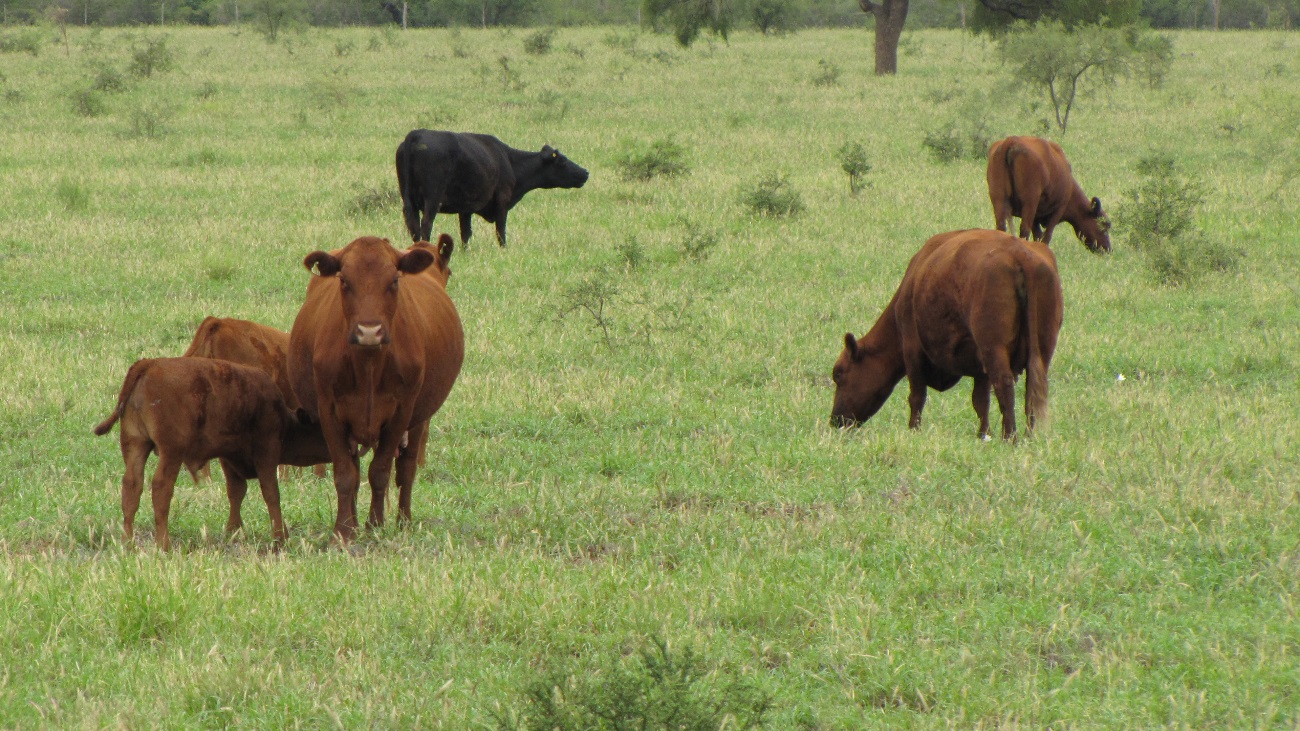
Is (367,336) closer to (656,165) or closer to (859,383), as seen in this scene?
(859,383)

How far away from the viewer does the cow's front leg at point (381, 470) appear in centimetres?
652

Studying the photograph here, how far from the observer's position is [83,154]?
832 inches

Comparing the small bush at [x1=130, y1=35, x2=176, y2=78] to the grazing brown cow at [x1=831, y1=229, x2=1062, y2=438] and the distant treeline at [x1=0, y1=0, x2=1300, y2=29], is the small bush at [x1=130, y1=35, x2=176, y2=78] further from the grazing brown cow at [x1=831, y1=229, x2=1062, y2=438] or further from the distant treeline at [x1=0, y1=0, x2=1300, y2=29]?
the grazing brown cow at [x1=831, y1=229, x2=1062, y2=438]

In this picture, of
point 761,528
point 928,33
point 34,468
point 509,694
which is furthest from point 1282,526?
point 928,33

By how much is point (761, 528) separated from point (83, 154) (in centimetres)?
1799

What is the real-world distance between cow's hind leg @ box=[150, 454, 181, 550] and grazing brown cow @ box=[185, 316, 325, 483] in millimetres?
1234

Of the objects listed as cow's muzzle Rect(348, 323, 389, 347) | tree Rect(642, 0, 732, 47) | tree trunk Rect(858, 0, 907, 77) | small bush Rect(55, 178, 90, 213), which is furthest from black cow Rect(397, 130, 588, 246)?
tree trunk Rect(858, 0, 907, 77)

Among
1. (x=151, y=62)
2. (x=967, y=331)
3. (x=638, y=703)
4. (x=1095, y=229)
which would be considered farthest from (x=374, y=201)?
(x=151, y=62)

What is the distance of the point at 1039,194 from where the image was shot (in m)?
15.7

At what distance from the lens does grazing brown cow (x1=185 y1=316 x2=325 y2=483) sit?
25.0 ft

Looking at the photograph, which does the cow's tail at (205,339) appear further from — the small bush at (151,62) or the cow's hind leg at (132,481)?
the small bush at (151,62)

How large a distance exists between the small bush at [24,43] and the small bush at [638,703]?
39383 mm

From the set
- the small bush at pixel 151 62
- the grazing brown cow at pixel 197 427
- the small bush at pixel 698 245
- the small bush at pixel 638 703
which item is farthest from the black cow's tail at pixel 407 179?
A: the small bush at pixel 151 62

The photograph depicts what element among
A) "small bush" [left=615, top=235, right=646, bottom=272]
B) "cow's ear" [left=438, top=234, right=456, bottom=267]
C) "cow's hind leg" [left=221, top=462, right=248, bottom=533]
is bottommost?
"cow's hind leg" [left=221, top=462, right=248, bottom=533]
